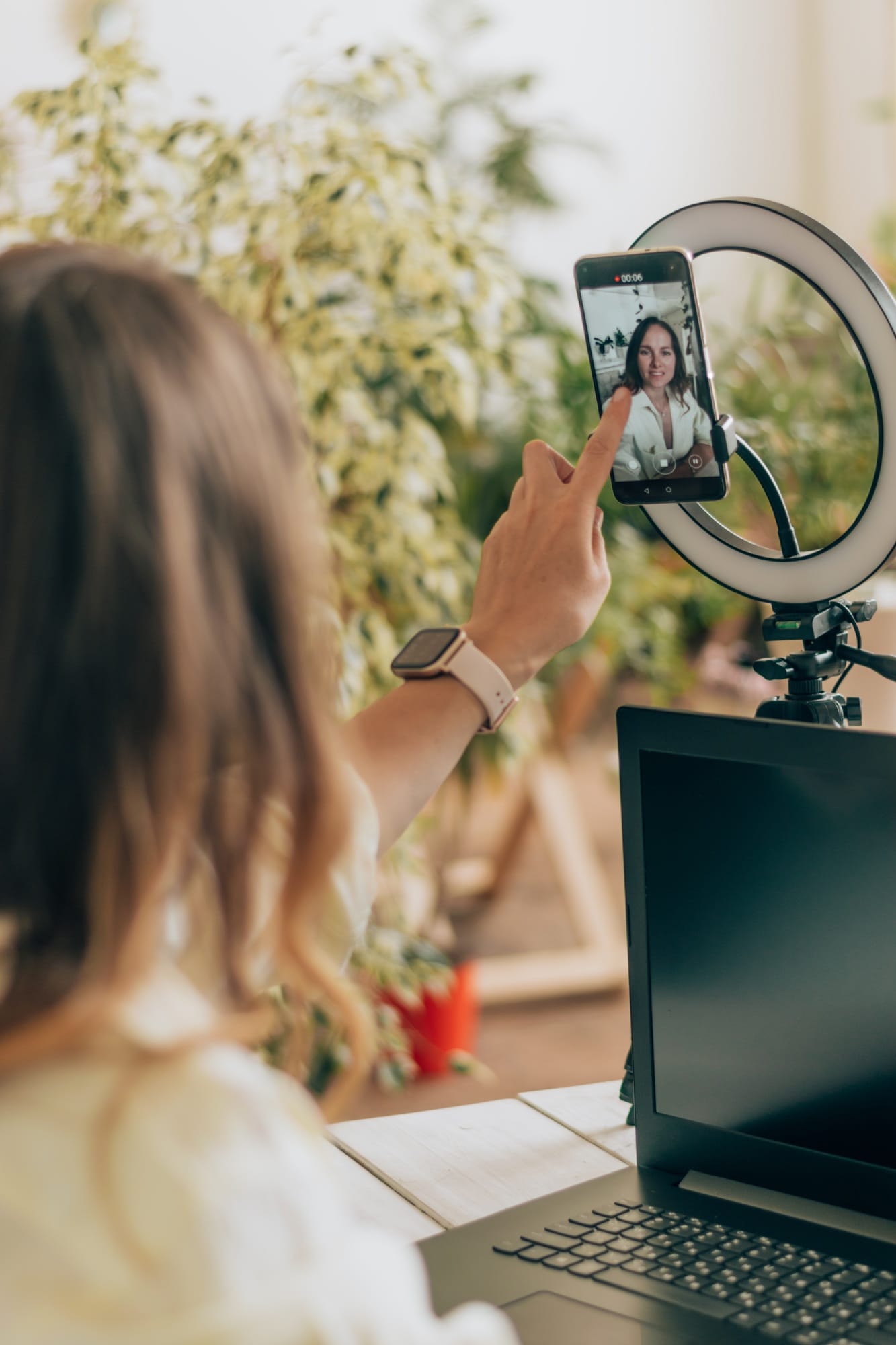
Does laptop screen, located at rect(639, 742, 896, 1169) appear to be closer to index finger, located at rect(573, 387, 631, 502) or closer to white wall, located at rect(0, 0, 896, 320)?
index finger, located at rect(573, 387, 631, 502)

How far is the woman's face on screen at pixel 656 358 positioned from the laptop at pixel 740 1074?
203 millimetres

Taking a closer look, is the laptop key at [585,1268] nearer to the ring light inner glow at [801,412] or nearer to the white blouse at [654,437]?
the white blouse at [654,437]

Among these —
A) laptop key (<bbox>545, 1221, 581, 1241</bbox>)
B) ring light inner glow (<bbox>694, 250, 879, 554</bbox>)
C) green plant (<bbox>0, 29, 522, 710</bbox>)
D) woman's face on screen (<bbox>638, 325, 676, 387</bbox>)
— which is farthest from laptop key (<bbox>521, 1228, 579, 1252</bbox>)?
ring light inner glow (<bbox>694, 250, 879, 554</bbox>)

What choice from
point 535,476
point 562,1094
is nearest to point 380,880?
point 562,1094

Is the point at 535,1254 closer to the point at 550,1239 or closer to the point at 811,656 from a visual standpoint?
the point at 550,1239

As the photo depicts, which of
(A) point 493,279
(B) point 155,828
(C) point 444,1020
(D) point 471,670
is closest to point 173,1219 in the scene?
(B) point 155,828

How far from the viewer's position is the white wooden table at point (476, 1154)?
2.75 ft

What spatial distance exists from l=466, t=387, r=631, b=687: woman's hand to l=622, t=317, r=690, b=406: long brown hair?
2.2 inches

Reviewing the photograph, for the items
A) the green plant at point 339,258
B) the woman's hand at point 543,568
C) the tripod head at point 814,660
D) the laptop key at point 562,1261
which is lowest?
the laptop key at point 562,1261

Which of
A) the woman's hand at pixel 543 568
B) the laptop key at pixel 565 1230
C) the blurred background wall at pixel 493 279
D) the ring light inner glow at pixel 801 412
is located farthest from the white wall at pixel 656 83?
the laptop key at pixel 565 1230

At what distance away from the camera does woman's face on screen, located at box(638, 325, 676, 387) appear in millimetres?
794

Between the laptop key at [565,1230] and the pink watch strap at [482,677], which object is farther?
the pink watch strap at [482,677]

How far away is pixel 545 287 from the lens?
2.67 m

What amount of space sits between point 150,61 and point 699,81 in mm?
1705
